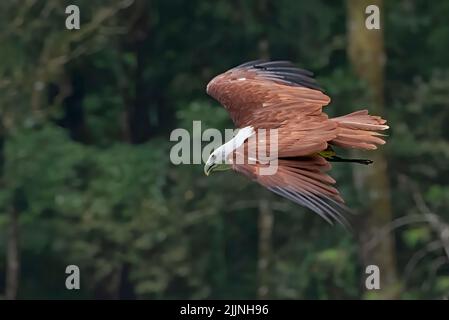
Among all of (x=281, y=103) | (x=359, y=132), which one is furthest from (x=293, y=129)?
(x=281, y=103)

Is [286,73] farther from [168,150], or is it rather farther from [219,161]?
[168,150]

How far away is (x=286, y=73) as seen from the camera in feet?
26.8

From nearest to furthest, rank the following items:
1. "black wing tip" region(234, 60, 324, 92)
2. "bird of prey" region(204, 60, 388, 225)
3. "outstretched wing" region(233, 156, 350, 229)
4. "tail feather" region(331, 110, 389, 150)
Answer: "outstretched wing" region(233, 156, 350, 229) < "bird of prey" region(204, 60, 388, 225) < "tail feather" region(331, 110, 389, 150) < "black wing tip" region(234, 60, 324, 92)

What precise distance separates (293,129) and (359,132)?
0.33 m

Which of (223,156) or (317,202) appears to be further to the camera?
(223,156)

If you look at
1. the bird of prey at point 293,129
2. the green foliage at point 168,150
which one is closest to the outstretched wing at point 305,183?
the bird of prey at point 293,129

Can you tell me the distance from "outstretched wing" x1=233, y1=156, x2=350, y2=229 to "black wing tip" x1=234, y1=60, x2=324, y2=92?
1539mm

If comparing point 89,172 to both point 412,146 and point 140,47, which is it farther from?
point 412,146

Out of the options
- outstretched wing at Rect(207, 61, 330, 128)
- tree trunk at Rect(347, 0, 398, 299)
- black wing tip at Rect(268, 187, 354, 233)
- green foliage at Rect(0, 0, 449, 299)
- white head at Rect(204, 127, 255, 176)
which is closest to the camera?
black wing tip at Rect(268, 187, 354, 233)

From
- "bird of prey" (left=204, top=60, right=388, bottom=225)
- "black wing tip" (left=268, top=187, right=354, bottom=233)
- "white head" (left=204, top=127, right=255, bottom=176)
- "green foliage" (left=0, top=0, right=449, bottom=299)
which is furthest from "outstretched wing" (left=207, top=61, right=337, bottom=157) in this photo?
"green foliage" (left=0, top=0, right=449, bottom=299)

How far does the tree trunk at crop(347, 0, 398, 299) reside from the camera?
1567 centimetres

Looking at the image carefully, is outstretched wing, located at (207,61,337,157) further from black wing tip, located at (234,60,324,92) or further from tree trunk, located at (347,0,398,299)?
tree trunk, located at (347,0,398,299)

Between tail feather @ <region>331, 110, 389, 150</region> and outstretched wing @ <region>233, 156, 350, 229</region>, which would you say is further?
tail feather @ <region>331, 110, 389, 150</region>
